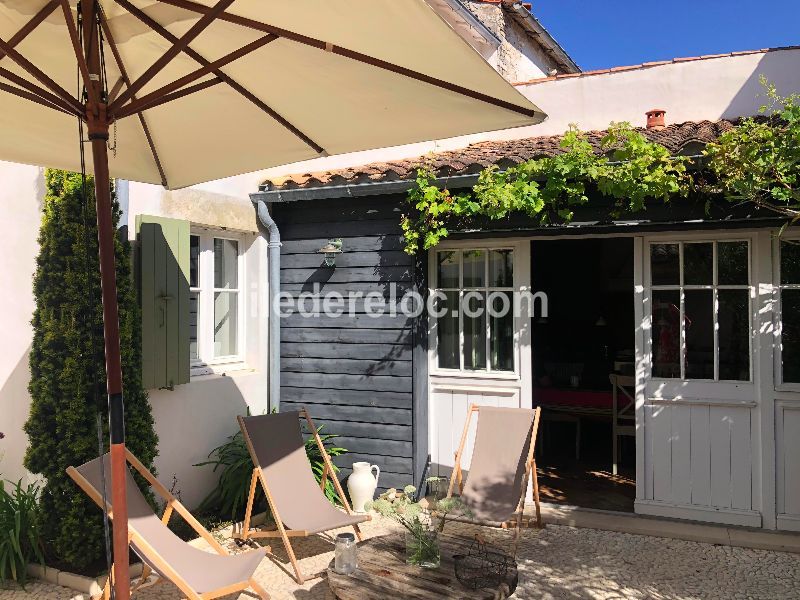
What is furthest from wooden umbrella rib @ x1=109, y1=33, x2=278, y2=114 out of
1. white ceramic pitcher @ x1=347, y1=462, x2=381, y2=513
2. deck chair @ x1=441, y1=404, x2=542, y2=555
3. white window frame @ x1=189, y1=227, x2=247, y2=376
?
white ceramic pitcher @ x1=347, y1=462, x2=381, y2=513

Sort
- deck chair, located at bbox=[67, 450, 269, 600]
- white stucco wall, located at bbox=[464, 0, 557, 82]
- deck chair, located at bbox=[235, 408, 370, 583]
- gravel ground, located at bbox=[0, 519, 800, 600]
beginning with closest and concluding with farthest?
deck chair, located at bbox=[67, 450, 269, 600], gravel ground, located at bbox=[0, 519, 800, 600], deck chair, located at bbox=[235, 408, 370, 583], white stucco wall, located at bbox=[464, 0, 557, 82]

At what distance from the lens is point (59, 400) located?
14.3ft

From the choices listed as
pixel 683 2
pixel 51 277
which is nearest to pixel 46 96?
pixel 51 277

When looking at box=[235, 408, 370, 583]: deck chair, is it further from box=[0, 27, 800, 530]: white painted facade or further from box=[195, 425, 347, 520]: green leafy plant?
box=[0, 27, 800, 530]: white painted facade

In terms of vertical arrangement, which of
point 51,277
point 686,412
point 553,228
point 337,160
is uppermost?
point 337,160

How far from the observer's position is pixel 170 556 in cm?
376

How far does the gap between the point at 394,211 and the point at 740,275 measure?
10.1 ft

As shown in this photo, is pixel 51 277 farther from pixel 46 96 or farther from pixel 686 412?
pixel 686 412

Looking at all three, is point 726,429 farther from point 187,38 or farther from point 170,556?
point 187,38

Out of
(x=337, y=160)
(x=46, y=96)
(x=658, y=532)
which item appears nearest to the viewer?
(x=46, y=96)

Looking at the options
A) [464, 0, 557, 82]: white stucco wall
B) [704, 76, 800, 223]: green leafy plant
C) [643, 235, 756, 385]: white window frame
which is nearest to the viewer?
[704, 76, 800, 223]: green leafy plant

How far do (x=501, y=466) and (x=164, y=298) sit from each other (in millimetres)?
3091

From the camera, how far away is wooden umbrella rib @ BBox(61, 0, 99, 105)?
6.79ft

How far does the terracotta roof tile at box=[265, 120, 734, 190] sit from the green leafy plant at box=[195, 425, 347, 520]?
2.55 metres
